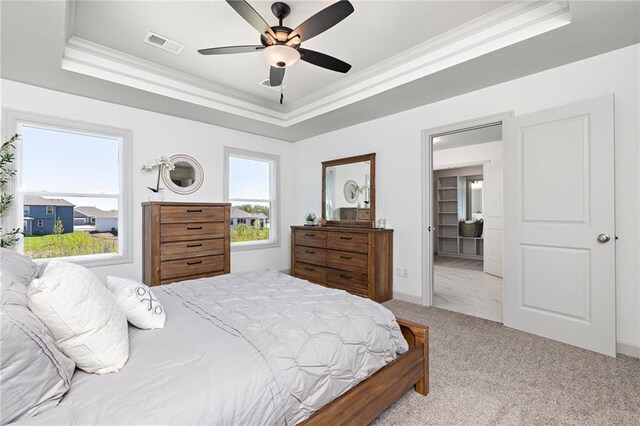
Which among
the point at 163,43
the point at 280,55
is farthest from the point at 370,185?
the point at 163,43

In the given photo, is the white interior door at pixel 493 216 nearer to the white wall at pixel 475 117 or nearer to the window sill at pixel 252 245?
the white wall at pixel 475 117

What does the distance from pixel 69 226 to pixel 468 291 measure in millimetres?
5347

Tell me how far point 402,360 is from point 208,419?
3.71 ft

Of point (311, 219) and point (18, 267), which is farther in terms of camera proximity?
point (311, 219)

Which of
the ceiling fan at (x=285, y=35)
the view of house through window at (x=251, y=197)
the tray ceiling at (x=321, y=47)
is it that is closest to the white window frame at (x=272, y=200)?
the view of house through window at (x=251, y=197)

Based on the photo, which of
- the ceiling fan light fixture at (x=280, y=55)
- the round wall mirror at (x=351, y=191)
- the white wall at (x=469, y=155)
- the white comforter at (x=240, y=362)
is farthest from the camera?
the white wall at (x=469, y=155)

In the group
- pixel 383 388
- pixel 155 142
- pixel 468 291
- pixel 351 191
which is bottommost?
pixel 468 291

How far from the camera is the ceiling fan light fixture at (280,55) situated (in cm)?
217

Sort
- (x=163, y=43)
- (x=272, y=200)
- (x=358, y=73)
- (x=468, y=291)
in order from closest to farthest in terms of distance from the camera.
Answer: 1. (x=163, y=43)
2. (x=358, y=73)
3. (x=468, y=291)
4. (x=272, y=200)

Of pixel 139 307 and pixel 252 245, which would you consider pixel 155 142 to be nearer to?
pixel 252 245

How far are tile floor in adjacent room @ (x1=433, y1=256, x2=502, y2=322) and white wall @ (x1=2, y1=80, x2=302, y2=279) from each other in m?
2.71

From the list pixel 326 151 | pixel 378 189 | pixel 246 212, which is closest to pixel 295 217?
pixel 246 212

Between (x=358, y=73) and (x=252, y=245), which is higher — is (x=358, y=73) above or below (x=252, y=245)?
above

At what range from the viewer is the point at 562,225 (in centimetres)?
267
